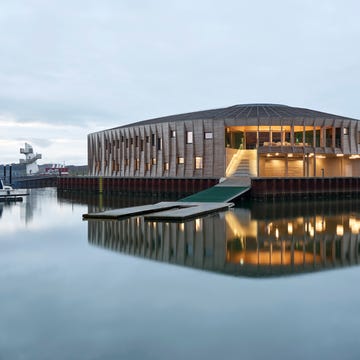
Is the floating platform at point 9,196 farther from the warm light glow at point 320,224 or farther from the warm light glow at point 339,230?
the warm light glow at point 339,230

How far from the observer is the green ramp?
34906mm

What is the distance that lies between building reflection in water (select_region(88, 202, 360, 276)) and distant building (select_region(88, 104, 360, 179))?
91.9 ft

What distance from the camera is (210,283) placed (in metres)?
9.87

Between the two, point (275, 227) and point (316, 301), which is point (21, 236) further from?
point (316, 301)

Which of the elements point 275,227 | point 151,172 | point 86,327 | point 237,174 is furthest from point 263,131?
point 86,327

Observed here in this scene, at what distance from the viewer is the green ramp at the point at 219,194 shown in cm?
3491

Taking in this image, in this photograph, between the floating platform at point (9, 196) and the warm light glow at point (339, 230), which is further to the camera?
the floating platform at point (9, 196)

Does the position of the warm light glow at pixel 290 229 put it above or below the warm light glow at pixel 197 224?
below

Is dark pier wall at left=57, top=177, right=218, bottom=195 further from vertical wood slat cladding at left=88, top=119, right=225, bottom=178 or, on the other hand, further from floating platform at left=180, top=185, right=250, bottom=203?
floating platform at left=180, top=185, right=250, bottom=203

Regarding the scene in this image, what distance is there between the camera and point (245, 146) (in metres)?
56.1

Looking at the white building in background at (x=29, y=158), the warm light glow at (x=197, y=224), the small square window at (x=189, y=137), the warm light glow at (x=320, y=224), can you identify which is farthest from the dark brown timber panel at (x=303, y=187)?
the white building in background at (x=29, y=158)

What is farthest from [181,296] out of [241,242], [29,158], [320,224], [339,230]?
[29,158]

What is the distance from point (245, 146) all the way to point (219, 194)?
2051 centimetres

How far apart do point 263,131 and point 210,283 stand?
49.6 meters
